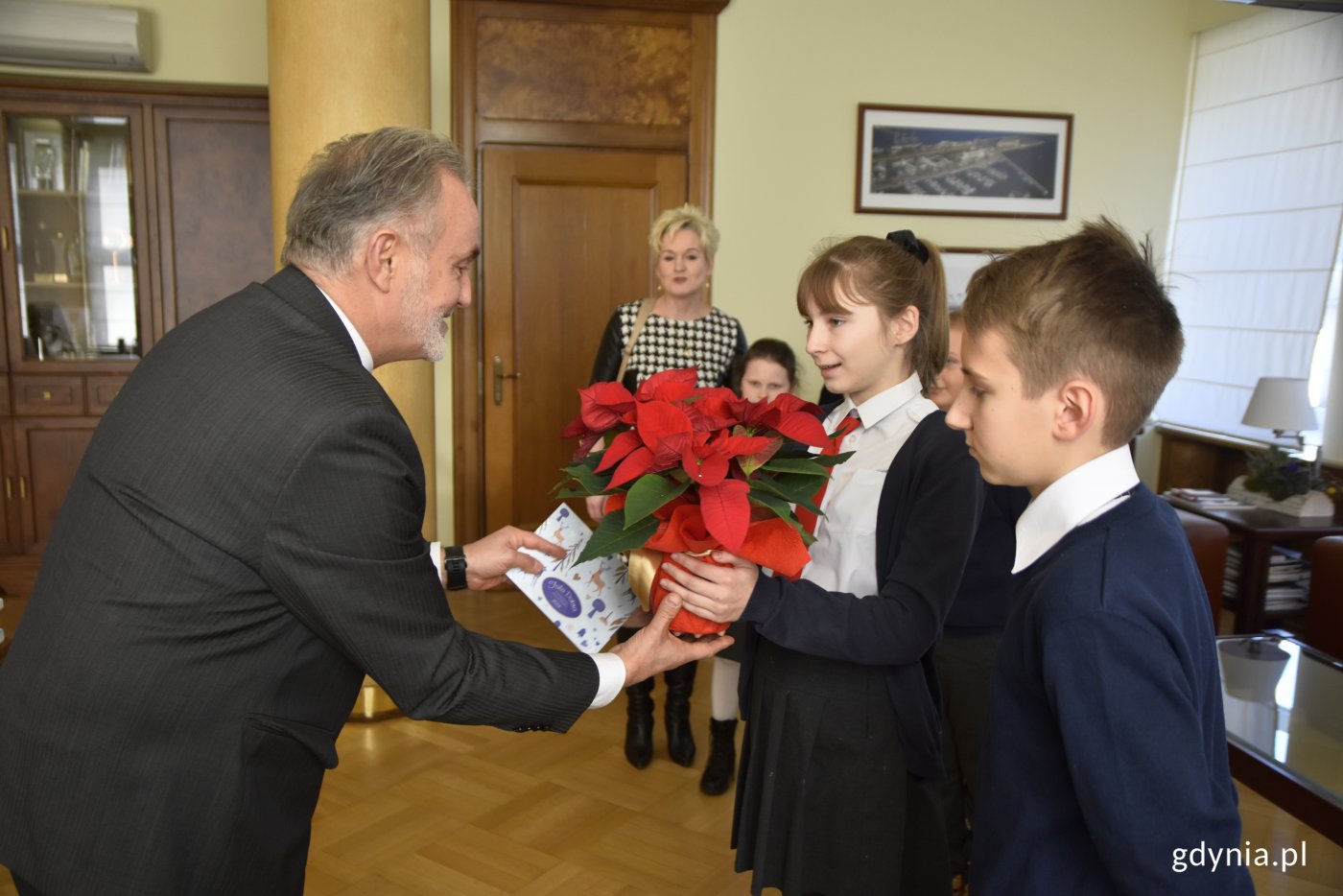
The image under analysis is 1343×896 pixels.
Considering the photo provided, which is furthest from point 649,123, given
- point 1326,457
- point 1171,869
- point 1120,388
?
point 1171,869

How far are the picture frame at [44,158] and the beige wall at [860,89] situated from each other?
1.38 feet

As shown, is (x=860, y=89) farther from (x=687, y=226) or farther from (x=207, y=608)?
(x=207, y=608)

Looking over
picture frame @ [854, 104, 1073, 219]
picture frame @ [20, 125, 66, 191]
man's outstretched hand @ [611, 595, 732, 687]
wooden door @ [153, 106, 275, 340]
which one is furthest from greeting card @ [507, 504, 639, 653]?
picture frame @ [20, 125, 66, 191]

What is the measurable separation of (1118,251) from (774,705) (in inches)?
35.0

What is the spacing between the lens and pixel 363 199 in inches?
51.1

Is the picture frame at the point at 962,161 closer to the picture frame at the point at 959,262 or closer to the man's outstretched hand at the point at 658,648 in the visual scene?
the picture frame at the point at 959,262

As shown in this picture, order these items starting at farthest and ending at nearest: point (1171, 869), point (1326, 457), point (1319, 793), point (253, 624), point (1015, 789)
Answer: point (1326, 457), point (1319, 793), point (253, 624), point (1015, 789), point (1171, 869)

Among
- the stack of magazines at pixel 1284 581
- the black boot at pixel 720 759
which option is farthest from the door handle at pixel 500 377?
the stack of magazines at pixel 1284 581

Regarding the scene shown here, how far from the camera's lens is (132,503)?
1.16 metres

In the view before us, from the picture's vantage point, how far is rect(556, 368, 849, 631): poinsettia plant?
1201mm

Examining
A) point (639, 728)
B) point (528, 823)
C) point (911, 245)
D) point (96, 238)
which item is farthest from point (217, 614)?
point (96, 238)

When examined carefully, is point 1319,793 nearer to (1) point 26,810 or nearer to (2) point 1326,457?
(1) point 26,810

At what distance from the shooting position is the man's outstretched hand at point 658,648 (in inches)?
55.6

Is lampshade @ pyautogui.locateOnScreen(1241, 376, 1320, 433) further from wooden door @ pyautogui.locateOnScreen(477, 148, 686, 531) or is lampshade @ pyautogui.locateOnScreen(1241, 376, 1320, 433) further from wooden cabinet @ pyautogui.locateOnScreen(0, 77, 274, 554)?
wooden cabinet @ pyautogui.locateOnScreen(0, 77, 274, 554)
